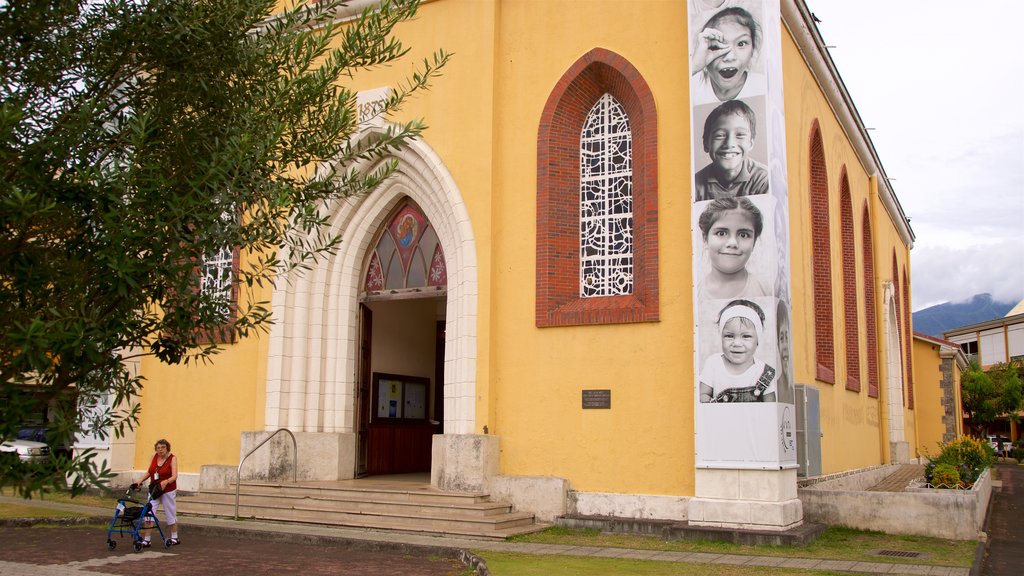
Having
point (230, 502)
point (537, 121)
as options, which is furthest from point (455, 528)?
point (537, 121)

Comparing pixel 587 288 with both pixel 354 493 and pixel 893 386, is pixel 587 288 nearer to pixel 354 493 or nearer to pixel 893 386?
pixel 354 493

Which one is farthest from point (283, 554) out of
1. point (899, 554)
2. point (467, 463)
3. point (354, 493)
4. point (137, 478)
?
point (899, 554)

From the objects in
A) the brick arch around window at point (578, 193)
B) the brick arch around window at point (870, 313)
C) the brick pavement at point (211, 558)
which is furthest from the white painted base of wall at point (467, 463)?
the brick arch around window at point (870, 313)

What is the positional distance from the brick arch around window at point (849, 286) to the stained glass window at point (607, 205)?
645 centimetres

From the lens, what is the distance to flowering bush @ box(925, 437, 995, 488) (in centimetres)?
1266

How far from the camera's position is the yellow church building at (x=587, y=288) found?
11570 millimetres

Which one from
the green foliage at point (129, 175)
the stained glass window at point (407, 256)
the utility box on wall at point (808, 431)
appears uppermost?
the stained glass window at point (407, 256)

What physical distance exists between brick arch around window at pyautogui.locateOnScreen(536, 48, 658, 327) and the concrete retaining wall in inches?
132

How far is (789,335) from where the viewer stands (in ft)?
38.7

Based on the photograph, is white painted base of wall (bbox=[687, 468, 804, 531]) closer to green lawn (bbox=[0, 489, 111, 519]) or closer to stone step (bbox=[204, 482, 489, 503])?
stone step (bbox=[204, 482, 489, 503])

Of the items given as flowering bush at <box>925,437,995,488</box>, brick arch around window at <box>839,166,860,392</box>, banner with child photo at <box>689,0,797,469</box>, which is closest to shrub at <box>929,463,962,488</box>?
flowering bush at <box>925,437,995,488</box>

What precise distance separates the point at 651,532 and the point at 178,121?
808 centimetres

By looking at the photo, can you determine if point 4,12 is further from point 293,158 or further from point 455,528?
point 455,528

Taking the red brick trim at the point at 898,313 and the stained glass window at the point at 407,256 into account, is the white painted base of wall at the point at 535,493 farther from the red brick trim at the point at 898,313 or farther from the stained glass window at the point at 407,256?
the red brick trim at the point at 898,313
